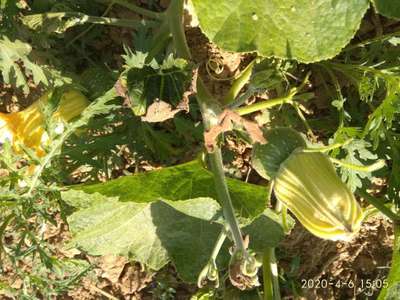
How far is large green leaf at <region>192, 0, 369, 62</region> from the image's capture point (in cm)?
229

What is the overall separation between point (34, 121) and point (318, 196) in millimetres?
1444

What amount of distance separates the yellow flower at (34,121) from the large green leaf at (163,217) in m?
0.38

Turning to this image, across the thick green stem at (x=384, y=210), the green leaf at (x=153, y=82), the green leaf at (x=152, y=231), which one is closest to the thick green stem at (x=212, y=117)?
the green leaf at (x=153, y=82)

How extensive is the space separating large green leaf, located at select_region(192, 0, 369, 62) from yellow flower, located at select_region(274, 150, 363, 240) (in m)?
0.36

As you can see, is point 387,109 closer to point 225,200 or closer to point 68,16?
point 225,200

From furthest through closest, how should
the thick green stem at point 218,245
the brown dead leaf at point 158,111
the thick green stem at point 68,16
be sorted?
the thick green stem at point 68,16 < the brown dead leaf at point 158,111 < the thick green stem at point 218,245

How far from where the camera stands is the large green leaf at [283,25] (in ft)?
7.50

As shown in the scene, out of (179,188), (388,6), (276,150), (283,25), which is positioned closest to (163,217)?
(179,188)

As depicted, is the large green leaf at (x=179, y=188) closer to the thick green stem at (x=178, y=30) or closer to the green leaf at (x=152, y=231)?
the green leaf at (x=152, y=231)

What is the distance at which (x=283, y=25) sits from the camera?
233 cm

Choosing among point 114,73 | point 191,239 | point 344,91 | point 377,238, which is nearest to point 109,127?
point 114,73

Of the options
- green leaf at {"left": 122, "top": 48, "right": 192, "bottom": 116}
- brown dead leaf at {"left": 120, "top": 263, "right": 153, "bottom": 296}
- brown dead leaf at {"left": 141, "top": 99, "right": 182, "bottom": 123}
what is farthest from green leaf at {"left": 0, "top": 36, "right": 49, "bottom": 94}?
brown dead leaf at {"left": 120, "top": 263, "right": 153, "bottom": 296}

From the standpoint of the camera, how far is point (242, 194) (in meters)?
2.60

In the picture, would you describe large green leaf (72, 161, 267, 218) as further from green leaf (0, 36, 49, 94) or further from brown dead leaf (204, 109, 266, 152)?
green leaf (0, 36, 49, 94)
